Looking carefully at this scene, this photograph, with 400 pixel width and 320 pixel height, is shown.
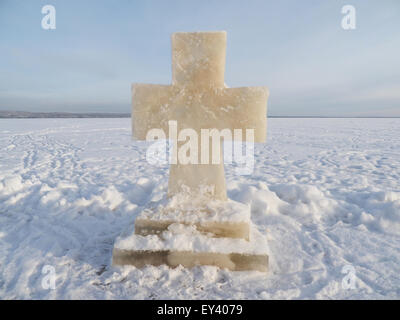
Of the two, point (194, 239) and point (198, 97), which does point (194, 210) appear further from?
point (198, 97)

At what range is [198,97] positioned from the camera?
204 cm

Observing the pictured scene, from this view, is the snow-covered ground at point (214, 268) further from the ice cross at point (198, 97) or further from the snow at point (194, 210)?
the ice cross at point (198, 97)

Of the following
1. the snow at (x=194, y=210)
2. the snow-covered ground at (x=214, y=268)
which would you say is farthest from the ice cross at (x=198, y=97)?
the snow-covered ground at (x=214, y=268)

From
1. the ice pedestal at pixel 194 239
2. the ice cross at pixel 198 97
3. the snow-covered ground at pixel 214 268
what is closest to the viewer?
the snow-covered ground at pixel 214 268

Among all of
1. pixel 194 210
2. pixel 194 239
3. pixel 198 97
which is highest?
pixel 198 97

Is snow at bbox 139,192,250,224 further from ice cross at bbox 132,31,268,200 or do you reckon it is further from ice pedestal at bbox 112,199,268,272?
ice cross at bbox 132,31,268,200

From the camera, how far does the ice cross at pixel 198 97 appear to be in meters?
2.00

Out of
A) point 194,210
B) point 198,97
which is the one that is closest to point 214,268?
point 194,210

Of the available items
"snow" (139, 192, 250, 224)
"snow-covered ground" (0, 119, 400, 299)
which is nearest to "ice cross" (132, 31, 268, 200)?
"snow" (139, 192, 250, 224)

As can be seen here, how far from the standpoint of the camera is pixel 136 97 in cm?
204

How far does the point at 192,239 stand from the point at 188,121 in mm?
1005
